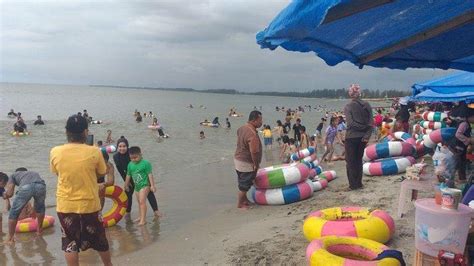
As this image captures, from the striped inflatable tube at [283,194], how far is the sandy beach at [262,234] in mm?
128

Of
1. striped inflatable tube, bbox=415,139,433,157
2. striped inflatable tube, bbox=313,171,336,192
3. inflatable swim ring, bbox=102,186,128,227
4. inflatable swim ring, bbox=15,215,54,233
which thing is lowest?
inflatable swim ring, bbox=15,215,54,233

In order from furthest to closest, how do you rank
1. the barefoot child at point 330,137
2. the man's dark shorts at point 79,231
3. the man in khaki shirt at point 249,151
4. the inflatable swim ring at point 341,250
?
1. the barefoot child at point 330,137
2. the man in khaki shirt at point 249,151
3. the man's dark shorts at point 79,231
4. the inflatable swim ring at point 341,250

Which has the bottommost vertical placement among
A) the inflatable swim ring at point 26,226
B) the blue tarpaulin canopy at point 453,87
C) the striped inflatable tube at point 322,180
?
the inflatable swim ring at point 26,226

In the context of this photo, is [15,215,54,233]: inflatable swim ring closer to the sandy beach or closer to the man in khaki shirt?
the sandy beach

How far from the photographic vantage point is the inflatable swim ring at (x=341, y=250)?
3303mm

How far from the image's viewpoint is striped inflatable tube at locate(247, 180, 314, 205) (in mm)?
7145

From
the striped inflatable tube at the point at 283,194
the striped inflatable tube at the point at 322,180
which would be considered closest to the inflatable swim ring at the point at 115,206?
the striped inflatable tube at the point at 283,194

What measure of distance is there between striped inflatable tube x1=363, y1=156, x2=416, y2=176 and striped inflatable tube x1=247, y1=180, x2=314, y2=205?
1.68 m

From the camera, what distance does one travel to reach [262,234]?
5355mm

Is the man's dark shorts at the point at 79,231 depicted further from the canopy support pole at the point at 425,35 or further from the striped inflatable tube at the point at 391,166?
the striped inflatable tube at the point at 391,166

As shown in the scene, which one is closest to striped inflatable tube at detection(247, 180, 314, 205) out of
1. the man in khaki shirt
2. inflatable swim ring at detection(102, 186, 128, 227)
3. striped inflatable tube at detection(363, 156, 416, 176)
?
the man in khaki shirt

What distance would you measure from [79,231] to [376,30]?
3070 mm

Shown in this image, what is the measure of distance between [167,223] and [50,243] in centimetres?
182

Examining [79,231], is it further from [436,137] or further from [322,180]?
[436,137]
